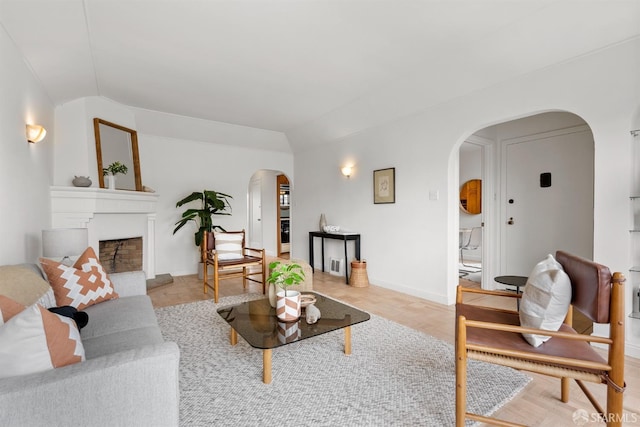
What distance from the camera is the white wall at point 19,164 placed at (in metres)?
2.09

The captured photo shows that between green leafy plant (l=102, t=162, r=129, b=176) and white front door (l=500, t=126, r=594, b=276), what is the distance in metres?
4.93

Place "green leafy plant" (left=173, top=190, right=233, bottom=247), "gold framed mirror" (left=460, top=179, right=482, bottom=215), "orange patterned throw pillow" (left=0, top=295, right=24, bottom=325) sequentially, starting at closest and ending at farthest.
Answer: "orange patterned throw pillow" (left=0, top=295, right=24, bottom=325), "green leafy plant" (left=173, top=190, right=233, bottom=247), "gold framed mirror" (left=460, top=179, right=482, bottom=215)

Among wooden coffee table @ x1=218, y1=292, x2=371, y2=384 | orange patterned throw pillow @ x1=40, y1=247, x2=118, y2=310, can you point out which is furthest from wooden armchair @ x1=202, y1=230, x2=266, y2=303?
orange patterned throw pillow @ x1=40, y1=247, x2=118, y2=310

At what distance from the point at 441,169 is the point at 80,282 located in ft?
11.2

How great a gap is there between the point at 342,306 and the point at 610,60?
2.67 metres

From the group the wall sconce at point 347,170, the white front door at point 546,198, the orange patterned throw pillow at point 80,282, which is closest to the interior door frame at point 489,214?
the white front door at point 546,198

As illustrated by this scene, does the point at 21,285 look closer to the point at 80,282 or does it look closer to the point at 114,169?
the point at 80,282

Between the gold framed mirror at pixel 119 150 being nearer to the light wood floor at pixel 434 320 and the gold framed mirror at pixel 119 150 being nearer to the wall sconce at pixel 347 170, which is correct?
the light wood floor at pixel 434 320

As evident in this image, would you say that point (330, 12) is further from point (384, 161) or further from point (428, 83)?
point (384, 161)

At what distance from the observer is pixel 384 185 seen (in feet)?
13.5

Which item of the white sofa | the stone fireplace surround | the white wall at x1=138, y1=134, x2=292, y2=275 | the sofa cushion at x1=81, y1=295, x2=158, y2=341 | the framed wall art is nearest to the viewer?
the white sofa

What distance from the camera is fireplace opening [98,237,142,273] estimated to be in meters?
4.15

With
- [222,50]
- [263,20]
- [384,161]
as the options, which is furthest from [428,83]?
[222,50]

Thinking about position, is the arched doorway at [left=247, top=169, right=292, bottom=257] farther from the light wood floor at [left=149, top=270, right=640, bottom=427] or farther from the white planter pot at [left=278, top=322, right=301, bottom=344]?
the white planter pot at [left=278, top=322, right=301, bottom=344]
